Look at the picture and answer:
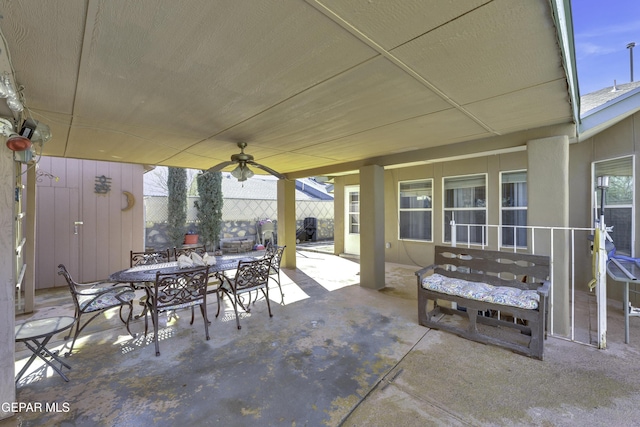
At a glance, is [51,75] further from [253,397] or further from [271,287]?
[271,287]

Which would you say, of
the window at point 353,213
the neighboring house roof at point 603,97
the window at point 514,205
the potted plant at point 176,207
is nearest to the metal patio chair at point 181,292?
the neighboring house roof at point 603,97

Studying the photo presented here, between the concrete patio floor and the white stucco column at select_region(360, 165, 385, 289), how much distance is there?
1453 millimetres

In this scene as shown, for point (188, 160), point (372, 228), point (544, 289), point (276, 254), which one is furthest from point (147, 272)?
point (544, 289)

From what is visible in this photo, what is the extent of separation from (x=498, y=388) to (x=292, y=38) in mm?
2846

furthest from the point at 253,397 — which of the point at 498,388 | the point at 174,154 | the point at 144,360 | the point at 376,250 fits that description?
the point at 174,154

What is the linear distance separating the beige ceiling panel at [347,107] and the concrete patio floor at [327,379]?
2331 millimetres

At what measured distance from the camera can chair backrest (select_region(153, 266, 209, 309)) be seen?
2.69 m

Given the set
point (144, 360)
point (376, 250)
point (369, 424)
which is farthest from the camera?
point (376, 250)

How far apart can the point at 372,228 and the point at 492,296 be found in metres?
2.26

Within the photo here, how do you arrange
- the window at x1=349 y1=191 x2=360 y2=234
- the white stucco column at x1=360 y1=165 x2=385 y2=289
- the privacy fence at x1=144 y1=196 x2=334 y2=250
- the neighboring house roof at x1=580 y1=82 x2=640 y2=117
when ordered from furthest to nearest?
the privacy fence at x1=144 y1=196 x2=334 y2=250
the window at x1=349 y1=191 x2=360 y2=234
the white stucco column at x1=360 y1=165 x2=385 y2=289
the neighboring house roof at x1=580 y1=82 x2=640 y2=117

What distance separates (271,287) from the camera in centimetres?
488

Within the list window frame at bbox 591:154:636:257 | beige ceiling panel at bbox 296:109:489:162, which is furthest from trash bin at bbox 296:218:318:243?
window frame at bbox 591:154:636:257

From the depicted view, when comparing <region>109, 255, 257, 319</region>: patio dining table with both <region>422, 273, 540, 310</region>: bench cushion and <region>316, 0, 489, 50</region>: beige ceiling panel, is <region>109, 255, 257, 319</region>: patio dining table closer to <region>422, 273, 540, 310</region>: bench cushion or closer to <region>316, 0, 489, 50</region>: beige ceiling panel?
<region>422, 273, 540, 310</region>: bench cushion

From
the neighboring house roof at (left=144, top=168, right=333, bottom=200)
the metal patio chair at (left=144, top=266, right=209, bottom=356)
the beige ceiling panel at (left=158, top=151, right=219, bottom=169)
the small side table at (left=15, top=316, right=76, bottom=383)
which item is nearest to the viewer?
the small side table at (left=15, top=316, right=76, bottom=383)
